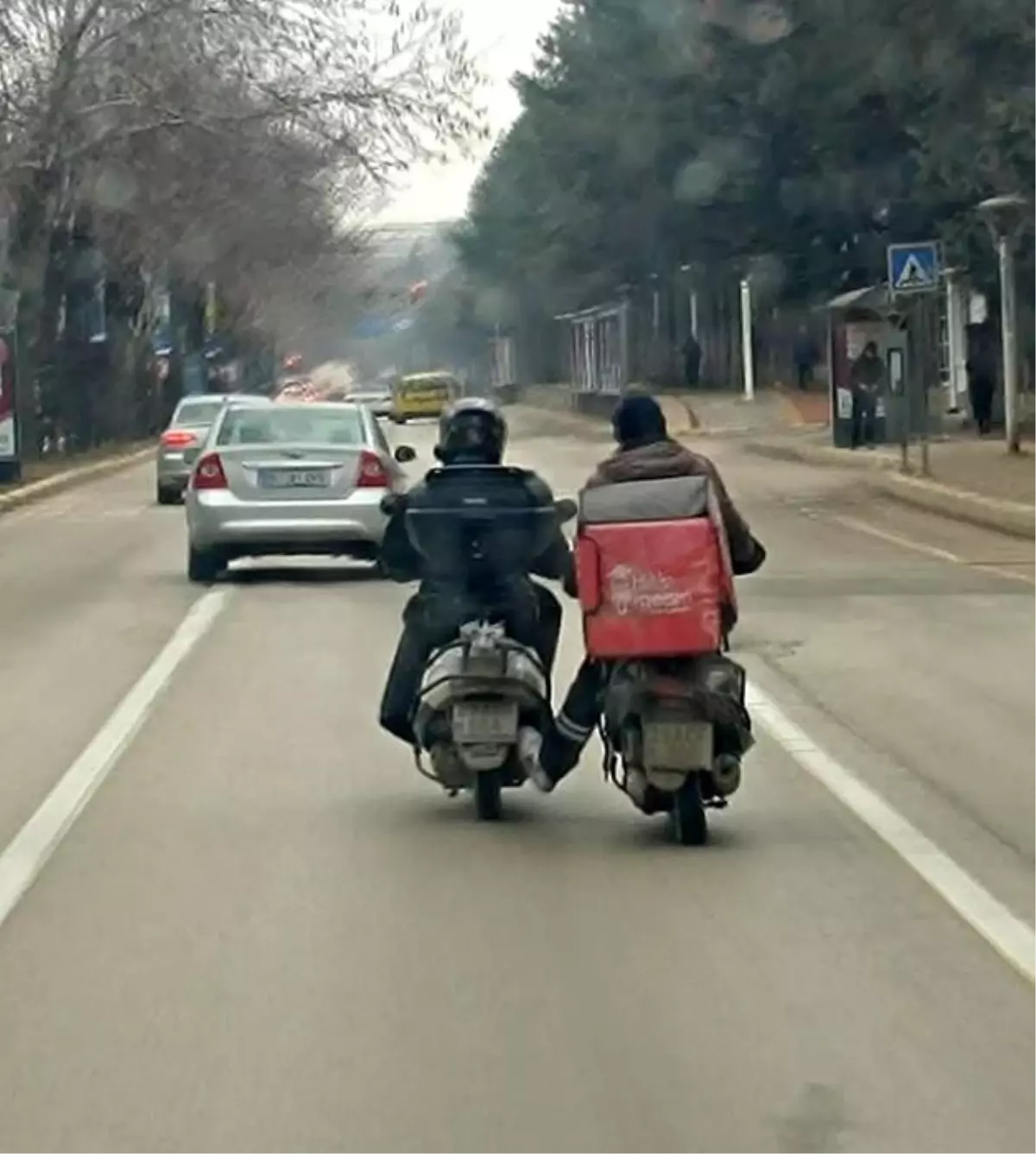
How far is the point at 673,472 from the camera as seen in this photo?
11.0 m

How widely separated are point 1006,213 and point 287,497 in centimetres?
1670

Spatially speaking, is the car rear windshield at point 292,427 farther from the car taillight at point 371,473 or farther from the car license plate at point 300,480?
the car license plate at point 300,480

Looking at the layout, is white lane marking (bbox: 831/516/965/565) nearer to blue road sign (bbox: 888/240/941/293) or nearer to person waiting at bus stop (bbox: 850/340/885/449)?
blue road sign (bbox: 888/240/941/293)

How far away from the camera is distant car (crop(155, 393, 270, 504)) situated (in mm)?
39938

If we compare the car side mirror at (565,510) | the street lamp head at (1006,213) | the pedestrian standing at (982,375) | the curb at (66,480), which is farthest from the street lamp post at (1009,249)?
the car side mirror at (565,510)

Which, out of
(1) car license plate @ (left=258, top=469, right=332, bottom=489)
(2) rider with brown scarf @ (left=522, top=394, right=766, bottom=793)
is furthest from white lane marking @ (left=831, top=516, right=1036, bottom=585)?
(2) rider with brown scarf @ (left=522, top=394, right=766, bottom=793)

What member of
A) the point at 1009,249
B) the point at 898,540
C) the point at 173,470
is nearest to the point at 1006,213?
the point at 1009,249

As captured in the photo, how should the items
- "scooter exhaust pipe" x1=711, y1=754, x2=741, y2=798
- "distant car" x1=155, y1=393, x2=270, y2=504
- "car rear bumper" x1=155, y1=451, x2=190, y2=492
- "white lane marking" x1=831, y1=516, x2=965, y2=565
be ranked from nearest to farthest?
"scooter exhaust pipe" x1=711, y1=754, x2=741, y2=798, "white lane marking" x1=831, y1=516, x2=965, y2=565, "distant car" x1=155, y1=393, x2=270, y2=504, "car rear bumper" x1=155, y1=451, x2=190, y2=492

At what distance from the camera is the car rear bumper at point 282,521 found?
24.4 m

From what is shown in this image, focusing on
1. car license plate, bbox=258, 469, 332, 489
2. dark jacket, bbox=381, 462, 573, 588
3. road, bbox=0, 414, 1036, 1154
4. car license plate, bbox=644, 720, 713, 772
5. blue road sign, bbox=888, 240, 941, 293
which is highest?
blue road sign, bbox=888, 240, 941, 293

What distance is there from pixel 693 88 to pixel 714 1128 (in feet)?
183

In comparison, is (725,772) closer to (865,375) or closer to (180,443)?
(180,443)

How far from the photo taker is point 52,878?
10.6 meters

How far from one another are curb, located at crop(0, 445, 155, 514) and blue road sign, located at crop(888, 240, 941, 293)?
12.5m
